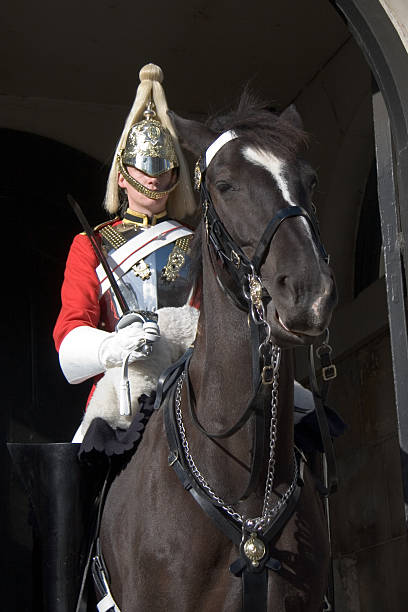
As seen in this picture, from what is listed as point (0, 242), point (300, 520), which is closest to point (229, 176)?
point (300, 520)

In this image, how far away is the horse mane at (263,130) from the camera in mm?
2811

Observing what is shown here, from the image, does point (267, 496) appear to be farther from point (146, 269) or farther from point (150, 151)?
point (150, 151)


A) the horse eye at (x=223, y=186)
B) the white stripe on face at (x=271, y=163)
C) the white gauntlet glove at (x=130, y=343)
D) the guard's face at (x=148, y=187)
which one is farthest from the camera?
the guard's face at (x=148, y=187)

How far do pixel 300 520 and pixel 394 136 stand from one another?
123 cm

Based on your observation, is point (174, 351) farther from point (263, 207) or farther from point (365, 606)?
point (365, 606)

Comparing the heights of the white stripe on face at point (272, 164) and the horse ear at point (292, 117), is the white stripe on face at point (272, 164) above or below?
below

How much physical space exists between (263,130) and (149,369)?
3.07 ft

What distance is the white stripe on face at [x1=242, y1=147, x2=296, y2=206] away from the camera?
269 cm

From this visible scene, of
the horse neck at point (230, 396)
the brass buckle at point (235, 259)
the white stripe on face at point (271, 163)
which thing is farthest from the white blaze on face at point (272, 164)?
the horse neck at point (230, 396)

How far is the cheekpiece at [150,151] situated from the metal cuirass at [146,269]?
0.74 ft

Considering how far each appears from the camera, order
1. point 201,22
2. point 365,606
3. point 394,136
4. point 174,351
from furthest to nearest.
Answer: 1. point 201,22
2. point 365,606
3. point 174,351
4. point 394,136

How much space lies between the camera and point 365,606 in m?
5.59

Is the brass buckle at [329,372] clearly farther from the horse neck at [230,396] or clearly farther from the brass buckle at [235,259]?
the brass buckle at [235,259]

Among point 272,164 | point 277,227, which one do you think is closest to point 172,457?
point 277,227
